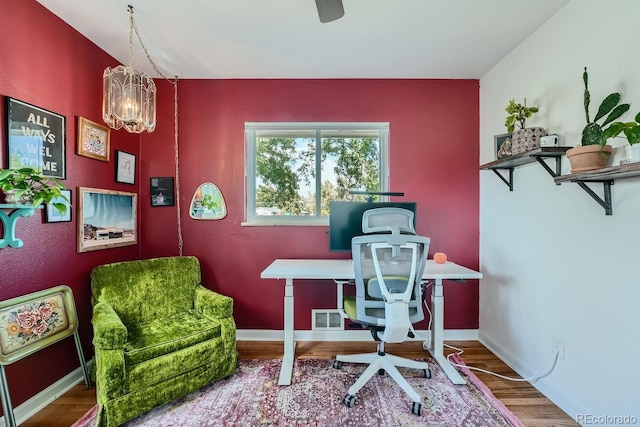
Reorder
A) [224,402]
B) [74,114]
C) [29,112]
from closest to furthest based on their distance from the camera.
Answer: [29,112] → [224,402] → [74,114]

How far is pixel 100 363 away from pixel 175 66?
2327mm

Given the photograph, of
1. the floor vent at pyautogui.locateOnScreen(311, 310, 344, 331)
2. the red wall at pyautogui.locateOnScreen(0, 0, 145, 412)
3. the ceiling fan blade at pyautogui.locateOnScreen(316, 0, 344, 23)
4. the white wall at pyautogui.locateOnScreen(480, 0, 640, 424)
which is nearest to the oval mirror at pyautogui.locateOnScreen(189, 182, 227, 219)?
the red wall at pyautogui.locateOnScreen(0, 0, 145, 412)

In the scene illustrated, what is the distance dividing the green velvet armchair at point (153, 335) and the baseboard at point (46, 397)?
0.21 metres

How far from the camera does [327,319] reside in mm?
2664

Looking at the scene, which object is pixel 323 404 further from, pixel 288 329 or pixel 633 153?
pixel 633 153

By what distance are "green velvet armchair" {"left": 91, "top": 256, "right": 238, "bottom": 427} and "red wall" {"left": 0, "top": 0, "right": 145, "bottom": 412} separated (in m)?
0.23

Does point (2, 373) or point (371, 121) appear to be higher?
point (371, 121)

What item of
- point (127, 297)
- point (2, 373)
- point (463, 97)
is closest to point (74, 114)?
point (127, 297)

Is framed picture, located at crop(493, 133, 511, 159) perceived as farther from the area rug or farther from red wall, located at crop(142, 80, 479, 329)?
the area rug

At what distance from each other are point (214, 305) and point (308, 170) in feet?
4.82

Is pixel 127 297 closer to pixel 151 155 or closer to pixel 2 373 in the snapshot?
pixel 2 373

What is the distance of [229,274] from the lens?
106 inches

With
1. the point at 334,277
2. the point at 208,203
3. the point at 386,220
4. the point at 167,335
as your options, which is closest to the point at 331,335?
the point at 334,277

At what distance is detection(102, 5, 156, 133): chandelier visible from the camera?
175cm
